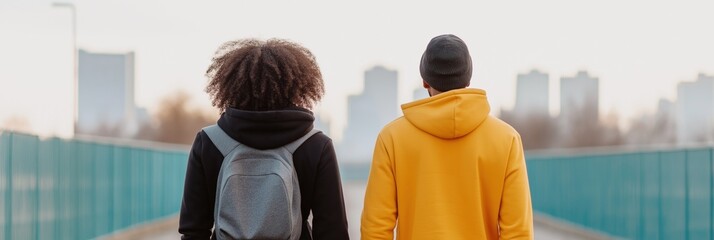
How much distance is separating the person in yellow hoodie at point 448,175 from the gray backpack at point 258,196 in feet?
1.25

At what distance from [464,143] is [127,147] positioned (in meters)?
15.5

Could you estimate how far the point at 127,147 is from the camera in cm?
2077

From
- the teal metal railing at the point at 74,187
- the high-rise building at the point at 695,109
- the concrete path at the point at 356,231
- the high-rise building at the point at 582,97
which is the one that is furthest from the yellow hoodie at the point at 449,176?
the high-rise building at the point at 582,97

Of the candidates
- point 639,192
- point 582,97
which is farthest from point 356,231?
point 582,97

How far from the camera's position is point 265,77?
19.0 feet

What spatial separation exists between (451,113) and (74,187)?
35.1 ft

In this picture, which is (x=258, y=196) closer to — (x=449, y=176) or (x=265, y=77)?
(x=265, y=77)

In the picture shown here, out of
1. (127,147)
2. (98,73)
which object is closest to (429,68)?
(127,147)

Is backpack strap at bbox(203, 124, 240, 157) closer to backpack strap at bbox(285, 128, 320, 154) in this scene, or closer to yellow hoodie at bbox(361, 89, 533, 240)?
backpack strap at bbox(285, 128, 320, 154)

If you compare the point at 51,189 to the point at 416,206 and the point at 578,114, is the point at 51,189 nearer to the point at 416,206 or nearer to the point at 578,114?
the point at 416,206

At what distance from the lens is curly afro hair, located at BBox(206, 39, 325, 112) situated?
19.0ft

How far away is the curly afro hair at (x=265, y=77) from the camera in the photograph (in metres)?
5.80

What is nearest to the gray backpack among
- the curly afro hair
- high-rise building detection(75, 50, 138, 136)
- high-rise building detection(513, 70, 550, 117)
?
the curly afro hair

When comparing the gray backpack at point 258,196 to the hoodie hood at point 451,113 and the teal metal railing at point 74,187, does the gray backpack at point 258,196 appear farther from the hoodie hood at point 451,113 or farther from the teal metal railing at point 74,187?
the teal metal railing at point 74,187
